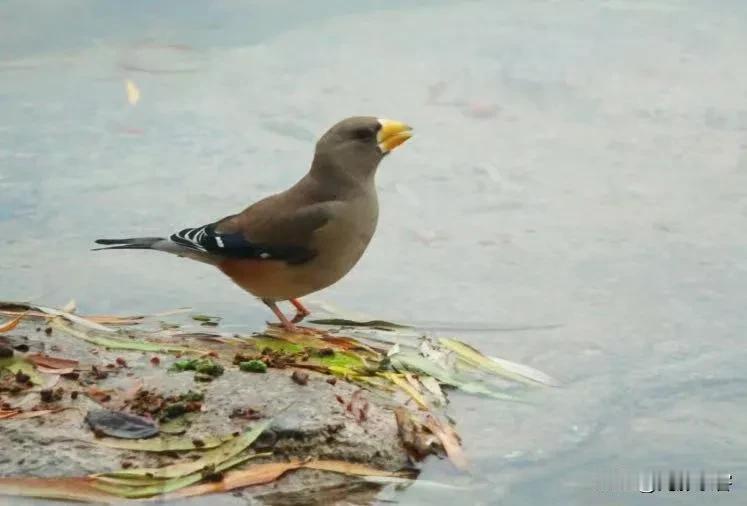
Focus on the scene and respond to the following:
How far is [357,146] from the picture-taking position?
603 cm

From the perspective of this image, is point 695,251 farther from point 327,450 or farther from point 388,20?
point 388,20

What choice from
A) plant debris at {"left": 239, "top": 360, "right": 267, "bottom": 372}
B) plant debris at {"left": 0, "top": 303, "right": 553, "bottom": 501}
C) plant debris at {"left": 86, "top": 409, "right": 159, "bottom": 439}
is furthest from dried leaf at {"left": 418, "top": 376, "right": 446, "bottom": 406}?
plant debris at {"left": 86, "top": 409, "right": 159, "bottom": 439}

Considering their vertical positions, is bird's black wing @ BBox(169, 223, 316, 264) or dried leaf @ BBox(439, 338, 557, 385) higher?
bird's black wing @ BBox(169, 223, 316, 264)

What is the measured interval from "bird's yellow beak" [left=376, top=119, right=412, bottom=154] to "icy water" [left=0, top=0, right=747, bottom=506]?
2.26ft

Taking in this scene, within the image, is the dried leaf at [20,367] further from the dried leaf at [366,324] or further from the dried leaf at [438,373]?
the dried leaf at [366,324]

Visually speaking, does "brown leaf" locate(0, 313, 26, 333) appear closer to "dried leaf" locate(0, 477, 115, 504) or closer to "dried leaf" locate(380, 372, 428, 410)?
"dried leaf" locate(0, 477, 115, 504)

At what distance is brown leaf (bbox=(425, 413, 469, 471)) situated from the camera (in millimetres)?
4820

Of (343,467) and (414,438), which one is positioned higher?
(414,438)

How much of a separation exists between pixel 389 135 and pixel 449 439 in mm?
1586

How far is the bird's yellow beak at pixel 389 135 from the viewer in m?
6.04

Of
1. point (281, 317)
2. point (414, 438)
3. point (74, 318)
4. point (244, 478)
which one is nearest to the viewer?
point (244, 478)

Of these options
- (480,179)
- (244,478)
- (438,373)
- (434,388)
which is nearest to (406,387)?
(434,388)

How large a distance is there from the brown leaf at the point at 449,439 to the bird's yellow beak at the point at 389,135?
4.62ft

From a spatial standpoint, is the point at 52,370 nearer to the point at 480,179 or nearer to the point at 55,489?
the point at 55,489
